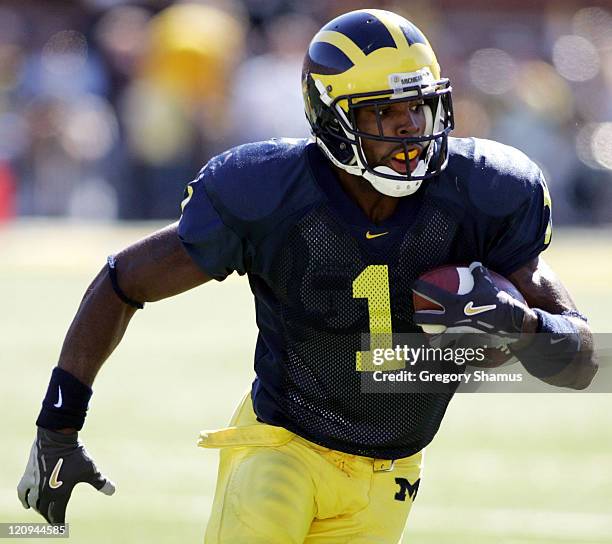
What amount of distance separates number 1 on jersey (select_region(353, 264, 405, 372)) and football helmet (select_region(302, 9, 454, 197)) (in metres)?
0.21

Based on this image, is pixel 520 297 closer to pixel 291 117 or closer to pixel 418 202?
pixel 418 202

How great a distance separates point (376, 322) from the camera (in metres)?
3.34

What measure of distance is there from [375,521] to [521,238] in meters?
0.80

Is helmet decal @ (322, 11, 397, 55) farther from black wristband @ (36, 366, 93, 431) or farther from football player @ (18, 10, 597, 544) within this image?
black wristband @ (36, 366, 93, 431)

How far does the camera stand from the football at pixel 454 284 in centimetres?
313

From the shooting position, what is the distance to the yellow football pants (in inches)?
128

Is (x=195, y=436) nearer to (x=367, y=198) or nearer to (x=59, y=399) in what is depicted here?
(x=59, y=399)

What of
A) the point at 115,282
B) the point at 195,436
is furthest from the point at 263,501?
the point at 195,436

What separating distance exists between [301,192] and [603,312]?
6.40 metres

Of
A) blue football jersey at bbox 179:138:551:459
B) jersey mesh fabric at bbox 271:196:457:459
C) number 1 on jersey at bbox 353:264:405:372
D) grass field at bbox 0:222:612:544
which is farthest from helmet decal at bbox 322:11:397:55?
grass field at bbox 0:222:612:544

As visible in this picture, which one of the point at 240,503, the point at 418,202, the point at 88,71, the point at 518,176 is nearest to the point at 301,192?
the point at 418,202

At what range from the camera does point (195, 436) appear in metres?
6.37

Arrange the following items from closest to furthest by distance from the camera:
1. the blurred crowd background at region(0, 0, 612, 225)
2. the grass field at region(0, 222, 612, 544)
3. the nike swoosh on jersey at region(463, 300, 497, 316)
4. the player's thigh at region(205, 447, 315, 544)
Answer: the nike swoosh on jersey at region(463, 300, 497, 316)
the player's thigh at region(205, 447, 315, 544)
the grass field at region(0, 222, 612, 544)
the blurred crowd background at region(0, 0, 612, 225)

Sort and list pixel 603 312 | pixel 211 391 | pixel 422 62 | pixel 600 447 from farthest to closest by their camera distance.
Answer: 1. pixel 603 312
2. pixel 211 391
3. pixel 600 447
4. pixel 422 62
